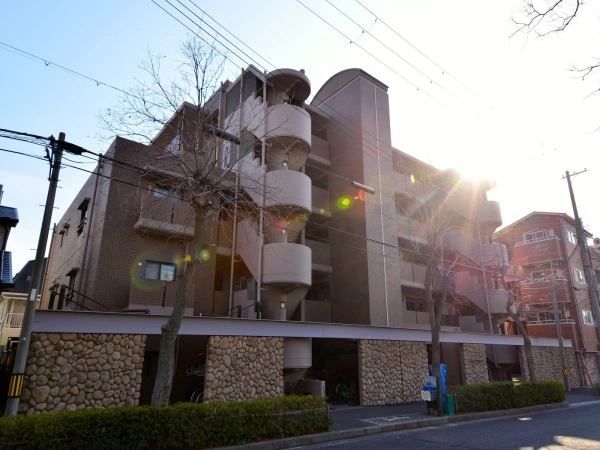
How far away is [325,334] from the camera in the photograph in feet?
52.7

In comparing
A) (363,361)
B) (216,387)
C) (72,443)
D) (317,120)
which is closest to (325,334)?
(363,361)

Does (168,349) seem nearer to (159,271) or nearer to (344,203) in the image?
(159,271)

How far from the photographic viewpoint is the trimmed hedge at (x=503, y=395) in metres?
15.5

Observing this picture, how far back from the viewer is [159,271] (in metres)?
16.7

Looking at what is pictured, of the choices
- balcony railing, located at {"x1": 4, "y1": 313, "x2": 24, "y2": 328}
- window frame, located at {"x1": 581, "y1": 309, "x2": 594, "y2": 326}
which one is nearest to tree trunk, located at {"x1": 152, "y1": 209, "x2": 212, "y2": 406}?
balcony railing, located at {"x1": 4, "y1": 313, "x2": 24, "y2": 328}

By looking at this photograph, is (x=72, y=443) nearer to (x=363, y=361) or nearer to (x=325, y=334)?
(x=325, y=334)

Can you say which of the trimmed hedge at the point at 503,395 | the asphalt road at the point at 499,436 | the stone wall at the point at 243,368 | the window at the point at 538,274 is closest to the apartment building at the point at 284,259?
the stone wall at the point at 243,368

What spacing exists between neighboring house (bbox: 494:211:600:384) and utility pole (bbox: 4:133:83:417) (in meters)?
31.3

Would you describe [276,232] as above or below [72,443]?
above

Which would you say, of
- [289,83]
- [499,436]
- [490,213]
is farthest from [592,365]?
[289,83]

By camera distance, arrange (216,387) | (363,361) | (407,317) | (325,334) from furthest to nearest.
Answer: (407,317), (363,361), (325,334), (216,387)

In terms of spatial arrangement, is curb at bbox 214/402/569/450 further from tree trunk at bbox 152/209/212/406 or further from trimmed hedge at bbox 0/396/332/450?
tree trunk at bbox 152/209/212/406

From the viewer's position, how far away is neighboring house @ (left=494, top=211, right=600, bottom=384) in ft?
111

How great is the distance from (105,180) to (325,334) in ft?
36.2
